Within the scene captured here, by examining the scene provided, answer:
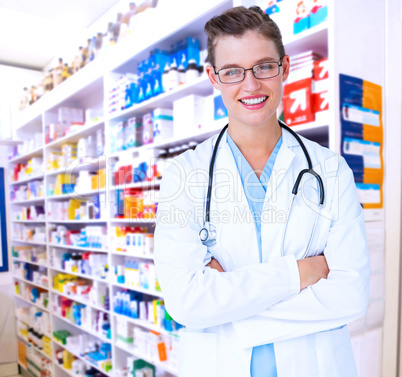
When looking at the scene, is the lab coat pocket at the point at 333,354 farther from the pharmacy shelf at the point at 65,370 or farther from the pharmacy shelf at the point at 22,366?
the pharmacy shelf at the point at 22,366

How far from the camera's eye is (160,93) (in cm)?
296

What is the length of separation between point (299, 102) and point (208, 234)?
107 cm

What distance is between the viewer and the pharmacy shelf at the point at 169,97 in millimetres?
2634

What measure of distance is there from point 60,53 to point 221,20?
4.82 m

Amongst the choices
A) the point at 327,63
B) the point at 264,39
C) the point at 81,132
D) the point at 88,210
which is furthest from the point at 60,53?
the point at 264,39

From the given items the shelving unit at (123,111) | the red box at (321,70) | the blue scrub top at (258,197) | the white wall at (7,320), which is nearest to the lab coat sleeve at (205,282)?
the blue scrub top at (258,197)

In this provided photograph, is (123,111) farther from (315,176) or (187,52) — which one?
(315,176)

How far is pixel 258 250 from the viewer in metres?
1.24

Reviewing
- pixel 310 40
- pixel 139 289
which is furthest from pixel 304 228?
pixel 139 289

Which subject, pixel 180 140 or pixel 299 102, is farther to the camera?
pixel 180 140

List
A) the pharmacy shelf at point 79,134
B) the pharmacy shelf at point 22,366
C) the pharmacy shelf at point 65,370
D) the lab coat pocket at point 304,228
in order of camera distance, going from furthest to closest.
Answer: the pharmacy shelf at point 22,366 < the pharmacy shelf at point 65,370 < the pharmacy shelf at point 79,134 < the lab coat pocket at point 304,228

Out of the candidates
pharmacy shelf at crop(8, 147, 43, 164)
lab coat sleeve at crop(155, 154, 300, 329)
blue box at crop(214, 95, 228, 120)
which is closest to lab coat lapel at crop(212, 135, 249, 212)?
lab coat sleeve at crop(155, 154, 300, 329)

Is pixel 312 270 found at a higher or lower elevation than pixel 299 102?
lower

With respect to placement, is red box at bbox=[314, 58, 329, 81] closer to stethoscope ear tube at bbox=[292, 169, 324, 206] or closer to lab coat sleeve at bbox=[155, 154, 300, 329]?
stethoscope ear tube at bbox=[292, 169, 324, 206]
